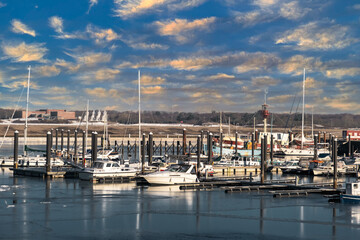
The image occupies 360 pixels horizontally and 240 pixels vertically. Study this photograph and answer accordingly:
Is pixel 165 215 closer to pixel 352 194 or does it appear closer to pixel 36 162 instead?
pixel 352 194

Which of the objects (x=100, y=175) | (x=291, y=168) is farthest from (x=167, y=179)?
(x=291, y=168)

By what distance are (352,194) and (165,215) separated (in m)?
14.5

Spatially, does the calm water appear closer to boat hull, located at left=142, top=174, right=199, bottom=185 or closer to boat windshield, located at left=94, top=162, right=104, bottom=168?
boat hull, located at left=142, top=174, right=199, bottom=185

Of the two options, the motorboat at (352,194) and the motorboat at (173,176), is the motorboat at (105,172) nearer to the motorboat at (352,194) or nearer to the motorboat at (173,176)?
the motorboat at (173,176)

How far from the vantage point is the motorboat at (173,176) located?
162 ft

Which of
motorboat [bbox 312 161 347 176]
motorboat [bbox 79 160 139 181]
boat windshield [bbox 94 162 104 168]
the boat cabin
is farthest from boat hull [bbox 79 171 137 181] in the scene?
motorboat [bbox 312 161 347 176]

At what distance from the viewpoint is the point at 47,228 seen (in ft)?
92.9

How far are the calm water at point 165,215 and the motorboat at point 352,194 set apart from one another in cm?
124

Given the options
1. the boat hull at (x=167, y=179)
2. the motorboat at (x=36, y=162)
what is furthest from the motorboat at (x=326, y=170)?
the motorboat at (x=36, y=162)

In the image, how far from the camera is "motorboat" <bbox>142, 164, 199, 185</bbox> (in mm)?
49312

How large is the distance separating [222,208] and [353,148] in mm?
88583

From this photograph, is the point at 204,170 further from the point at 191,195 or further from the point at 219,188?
the point at 191,195

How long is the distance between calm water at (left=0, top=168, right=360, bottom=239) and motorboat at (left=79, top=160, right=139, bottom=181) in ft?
21.7

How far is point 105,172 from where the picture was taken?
178ft
